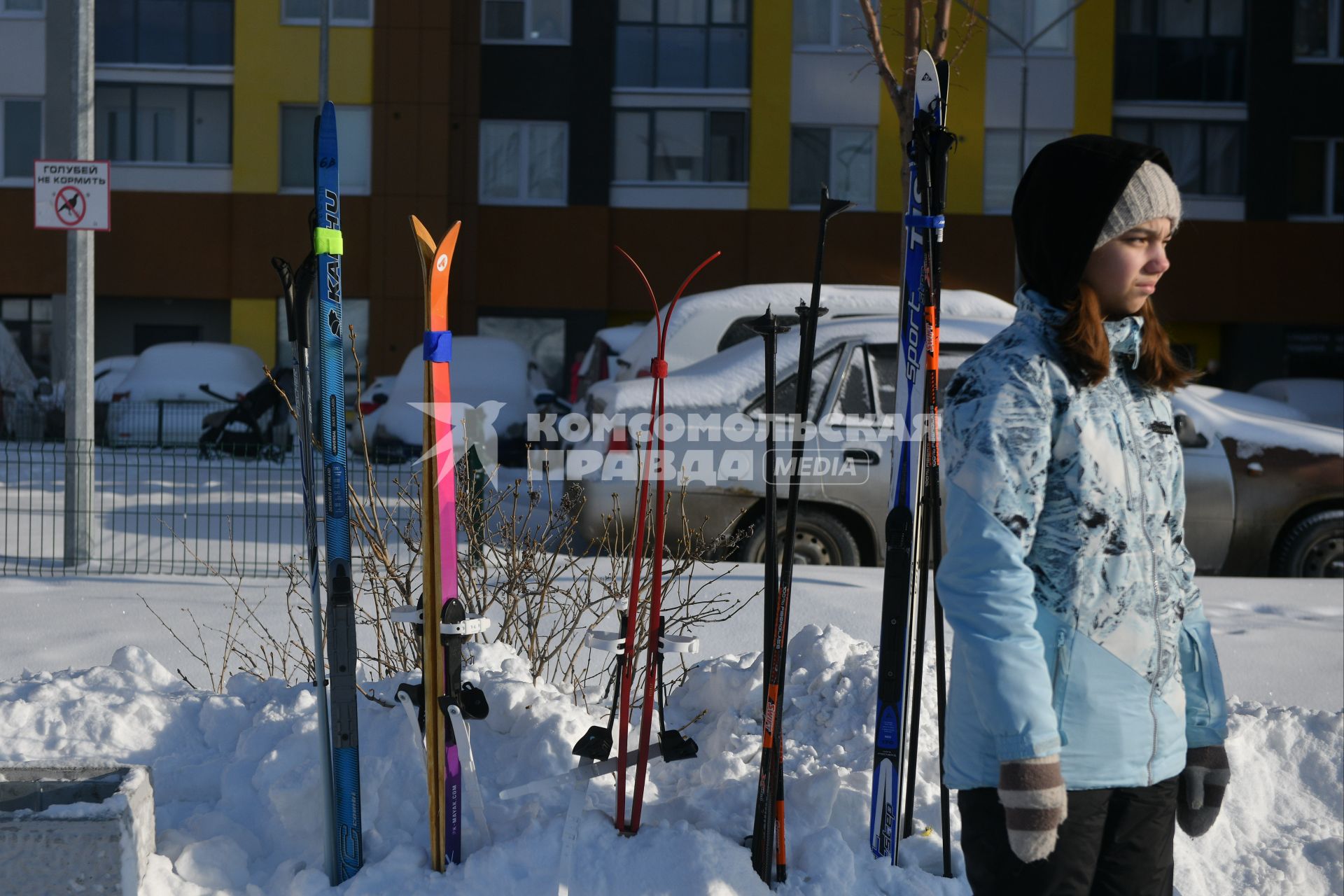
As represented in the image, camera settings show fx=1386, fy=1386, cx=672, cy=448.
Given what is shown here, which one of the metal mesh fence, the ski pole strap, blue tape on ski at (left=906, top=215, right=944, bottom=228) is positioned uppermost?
blue tape on ski at (left=906, top=215, right=944, bottom=228)

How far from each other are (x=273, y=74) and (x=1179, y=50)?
17.0m

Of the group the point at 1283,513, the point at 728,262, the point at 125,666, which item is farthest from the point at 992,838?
the point at 728,262

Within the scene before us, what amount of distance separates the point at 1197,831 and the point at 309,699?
267 cm

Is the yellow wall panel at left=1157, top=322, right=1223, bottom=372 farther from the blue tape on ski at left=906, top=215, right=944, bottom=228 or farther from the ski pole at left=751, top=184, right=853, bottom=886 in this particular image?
the ski pole at left=751, top=184, right=853, bottom=886

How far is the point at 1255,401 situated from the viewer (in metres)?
10.4

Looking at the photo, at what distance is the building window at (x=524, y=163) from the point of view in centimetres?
2630

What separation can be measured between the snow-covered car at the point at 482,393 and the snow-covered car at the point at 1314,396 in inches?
434

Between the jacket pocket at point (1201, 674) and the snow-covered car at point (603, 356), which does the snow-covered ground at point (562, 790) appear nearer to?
the jacket pocket at point (1201, 674)

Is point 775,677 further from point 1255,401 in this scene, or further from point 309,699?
point 1255,401

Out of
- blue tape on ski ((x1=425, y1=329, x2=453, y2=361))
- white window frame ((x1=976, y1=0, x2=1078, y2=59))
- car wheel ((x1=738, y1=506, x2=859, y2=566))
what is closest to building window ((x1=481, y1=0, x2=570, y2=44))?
white window frame ((x1=976, y1=0, x2=1078, y2=59))

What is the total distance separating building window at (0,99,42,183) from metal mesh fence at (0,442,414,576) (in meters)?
15.1

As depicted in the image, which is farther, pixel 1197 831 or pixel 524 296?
pixel 524 296

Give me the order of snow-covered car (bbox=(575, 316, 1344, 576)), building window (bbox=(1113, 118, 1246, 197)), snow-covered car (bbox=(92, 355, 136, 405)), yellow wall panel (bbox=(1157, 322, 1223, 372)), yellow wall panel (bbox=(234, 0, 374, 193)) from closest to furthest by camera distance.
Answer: snow-covered car (bbox=(575, 316, 1344, 576))
snow-covered car (bbox=(92, 355, 136, 405))
yellow wall panel (bbox=(234, 0, 374, 193))
building window (bbox=(1113, 118, 1246, 197))
yellow wall panel (bbox=(1157, 322, 1223, 372))

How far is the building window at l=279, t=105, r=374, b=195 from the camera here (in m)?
25.5
